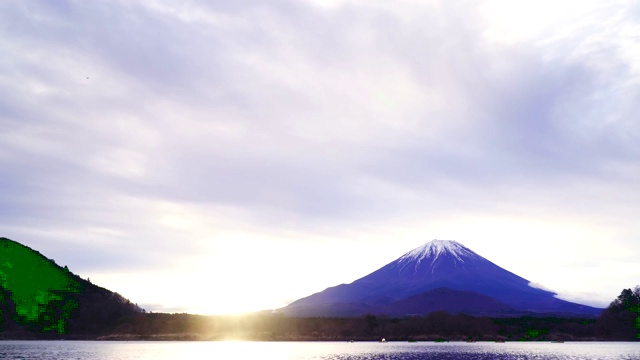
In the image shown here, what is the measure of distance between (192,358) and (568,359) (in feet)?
255

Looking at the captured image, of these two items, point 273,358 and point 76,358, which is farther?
point 273,358

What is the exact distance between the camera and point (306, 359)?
414 ft

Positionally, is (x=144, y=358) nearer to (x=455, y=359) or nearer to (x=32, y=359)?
(x=32, y=359)

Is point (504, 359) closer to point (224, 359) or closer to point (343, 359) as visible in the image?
point (343, 359)

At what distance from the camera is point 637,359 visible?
118125 millimetres

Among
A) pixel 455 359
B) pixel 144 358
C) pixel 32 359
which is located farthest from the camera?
pixel 144 358

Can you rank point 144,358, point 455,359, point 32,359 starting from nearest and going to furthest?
point 32,359 < point 455,359 < point 144,358

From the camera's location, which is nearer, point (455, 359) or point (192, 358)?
point (455, 359)

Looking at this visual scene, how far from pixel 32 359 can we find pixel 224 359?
36.1 m

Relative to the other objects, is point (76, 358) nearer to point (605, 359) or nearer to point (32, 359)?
point (32, 359)

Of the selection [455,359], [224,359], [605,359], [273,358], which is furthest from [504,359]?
[224,359]

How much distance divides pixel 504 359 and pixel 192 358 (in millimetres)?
64578

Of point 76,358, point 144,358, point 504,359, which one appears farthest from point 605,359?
point 76,358

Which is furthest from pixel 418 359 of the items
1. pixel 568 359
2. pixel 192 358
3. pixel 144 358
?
pixel 144 358
